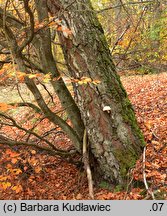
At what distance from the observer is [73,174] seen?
16.2ft

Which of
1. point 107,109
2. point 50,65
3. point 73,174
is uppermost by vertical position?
point 50,65

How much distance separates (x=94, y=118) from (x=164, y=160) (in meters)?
1.30

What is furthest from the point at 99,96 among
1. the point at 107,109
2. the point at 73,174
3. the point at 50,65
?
the point at 73,174

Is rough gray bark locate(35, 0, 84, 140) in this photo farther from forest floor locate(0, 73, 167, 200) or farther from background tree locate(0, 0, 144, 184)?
forest floor locate(0, 73, 167, 200)

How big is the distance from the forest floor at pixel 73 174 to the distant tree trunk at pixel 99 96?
0.81 feet

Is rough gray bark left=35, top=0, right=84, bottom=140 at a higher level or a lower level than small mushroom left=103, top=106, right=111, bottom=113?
higher

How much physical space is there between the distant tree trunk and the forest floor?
0.81 ft

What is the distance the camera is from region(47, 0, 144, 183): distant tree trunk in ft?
12.0

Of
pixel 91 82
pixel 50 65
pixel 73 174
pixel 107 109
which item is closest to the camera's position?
pixel 91 82

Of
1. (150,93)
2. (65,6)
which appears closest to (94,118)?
(65,6)

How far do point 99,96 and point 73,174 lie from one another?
1.91 meters

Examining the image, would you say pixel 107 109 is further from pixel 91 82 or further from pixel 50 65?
pixel 50 65

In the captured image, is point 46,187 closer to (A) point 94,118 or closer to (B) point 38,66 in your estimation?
(A) point 94,118

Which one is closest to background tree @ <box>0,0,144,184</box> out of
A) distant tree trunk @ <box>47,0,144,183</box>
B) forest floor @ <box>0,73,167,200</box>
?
distant tree trunk @ <box>47,0,144,183</box>
